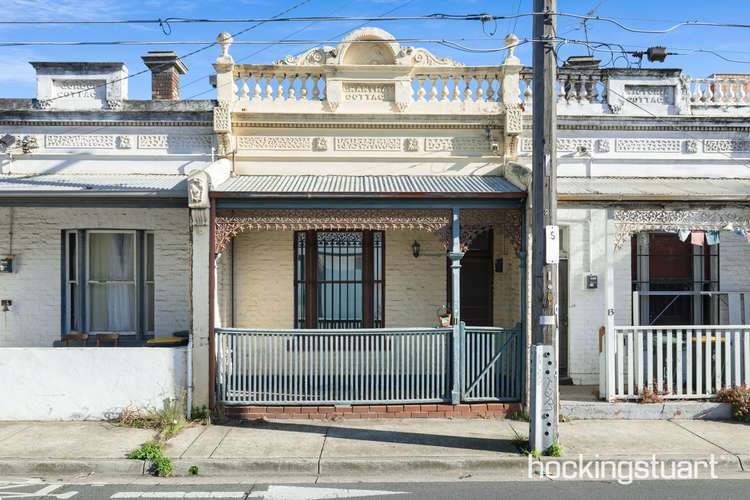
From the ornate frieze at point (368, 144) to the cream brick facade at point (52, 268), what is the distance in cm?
286

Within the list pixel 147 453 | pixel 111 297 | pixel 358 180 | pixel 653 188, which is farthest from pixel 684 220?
pixel 111 297

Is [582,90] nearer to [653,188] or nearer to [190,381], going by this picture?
[653,188]

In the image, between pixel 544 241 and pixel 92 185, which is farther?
pixel 92 185

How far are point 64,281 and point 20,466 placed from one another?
4.27 meters

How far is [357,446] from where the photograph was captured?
7.71m

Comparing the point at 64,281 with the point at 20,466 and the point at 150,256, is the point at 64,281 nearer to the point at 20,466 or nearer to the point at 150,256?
the point at 150,256

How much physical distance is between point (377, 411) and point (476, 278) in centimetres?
324

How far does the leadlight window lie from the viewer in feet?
35.3

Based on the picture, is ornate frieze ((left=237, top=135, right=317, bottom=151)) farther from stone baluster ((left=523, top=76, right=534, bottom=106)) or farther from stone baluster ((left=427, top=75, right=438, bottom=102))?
stone baluster ((left=523, top=76, right=534, bottom=106))

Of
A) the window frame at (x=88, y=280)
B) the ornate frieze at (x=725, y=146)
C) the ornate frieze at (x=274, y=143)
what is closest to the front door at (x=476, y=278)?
the ornate frieze at (x=274, y=143)

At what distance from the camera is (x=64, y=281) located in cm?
1077

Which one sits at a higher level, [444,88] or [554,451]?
[444,88]

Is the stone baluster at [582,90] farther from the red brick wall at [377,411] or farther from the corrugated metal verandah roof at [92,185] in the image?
the corrugated metal verandah roof at [92,185]

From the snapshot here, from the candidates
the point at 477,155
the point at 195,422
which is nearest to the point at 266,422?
the point at 195,422
